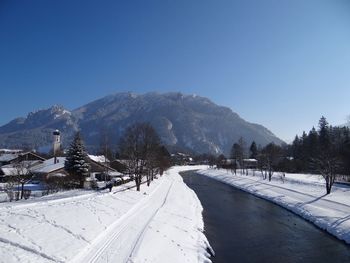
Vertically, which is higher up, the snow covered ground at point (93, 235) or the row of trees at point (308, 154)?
the row of trees at point (308, 154)

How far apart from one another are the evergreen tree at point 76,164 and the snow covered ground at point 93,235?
20998 millimetres

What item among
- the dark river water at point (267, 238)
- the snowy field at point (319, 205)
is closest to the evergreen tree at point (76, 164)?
the dark river water at point (267, 238)

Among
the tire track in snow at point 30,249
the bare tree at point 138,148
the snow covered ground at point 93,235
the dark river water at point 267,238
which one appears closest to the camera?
the tire track in snow at point 30,249

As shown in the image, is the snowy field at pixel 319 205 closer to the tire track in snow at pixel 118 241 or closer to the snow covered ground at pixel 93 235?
the snow covered ground at pixel 93 235

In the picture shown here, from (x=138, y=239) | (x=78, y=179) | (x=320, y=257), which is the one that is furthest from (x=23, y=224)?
(x=78, y=179)

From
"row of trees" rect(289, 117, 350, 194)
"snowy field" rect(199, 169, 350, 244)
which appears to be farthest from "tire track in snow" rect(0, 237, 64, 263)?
"row of trees" rect(289, 117, 350, 194)

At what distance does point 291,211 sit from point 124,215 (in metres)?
20.7

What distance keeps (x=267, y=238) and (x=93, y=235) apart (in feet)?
45.0

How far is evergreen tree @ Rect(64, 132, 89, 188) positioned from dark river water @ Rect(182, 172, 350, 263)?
2165 centimetres

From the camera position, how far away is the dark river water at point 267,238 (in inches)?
794

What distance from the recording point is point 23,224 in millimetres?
17359

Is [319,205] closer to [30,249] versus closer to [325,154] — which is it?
[325,154]

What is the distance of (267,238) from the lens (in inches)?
975

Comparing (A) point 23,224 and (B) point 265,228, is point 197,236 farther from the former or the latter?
(A) point 23,224
